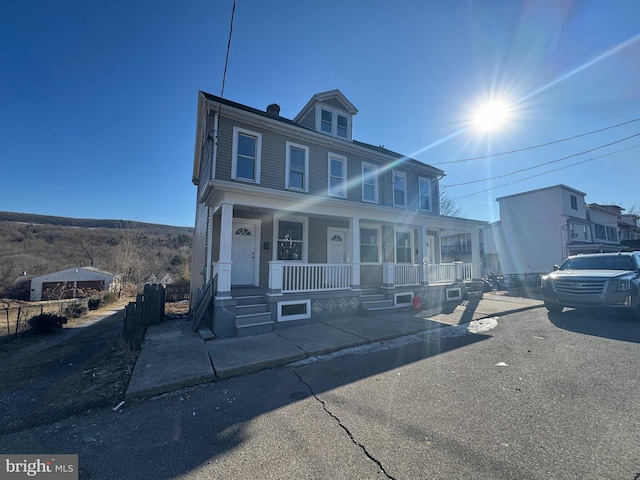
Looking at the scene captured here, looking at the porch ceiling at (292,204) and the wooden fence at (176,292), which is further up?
the porch ceiling at (292,204)

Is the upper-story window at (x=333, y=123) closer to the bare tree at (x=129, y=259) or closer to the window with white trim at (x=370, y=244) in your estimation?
the window with white trim at (x=370, y=244)

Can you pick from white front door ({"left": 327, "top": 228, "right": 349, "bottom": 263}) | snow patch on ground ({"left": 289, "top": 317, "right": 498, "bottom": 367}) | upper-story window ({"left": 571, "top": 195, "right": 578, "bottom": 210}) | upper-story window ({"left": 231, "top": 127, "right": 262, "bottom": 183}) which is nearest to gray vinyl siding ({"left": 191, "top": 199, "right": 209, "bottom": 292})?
upper-story window ({"left": 231, "top": 127, "right": 262, "bottom": 183})

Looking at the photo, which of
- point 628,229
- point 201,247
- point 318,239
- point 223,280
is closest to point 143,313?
point 201,247

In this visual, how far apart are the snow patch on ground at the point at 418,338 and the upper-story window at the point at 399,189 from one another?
600 cm

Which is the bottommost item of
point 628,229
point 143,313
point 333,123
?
point 143,313

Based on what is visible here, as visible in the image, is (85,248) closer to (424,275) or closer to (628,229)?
(424,275)

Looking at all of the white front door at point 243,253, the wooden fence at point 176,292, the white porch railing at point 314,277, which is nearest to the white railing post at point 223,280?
the white porch railing at point 314,277

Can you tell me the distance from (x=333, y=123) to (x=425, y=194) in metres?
5.78

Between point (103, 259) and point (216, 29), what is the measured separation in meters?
30.8

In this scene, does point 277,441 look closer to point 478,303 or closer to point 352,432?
point 352,432

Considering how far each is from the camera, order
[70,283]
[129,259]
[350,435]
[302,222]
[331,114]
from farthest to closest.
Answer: [129,259] → [70,283] → [331,114] → [302,222] → [350,435]

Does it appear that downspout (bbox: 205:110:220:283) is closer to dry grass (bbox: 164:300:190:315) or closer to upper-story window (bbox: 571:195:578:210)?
dry grass (bbox: 164:300:190:315)

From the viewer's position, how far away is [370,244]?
11203 millimetres

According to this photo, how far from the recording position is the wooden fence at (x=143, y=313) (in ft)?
22.2
